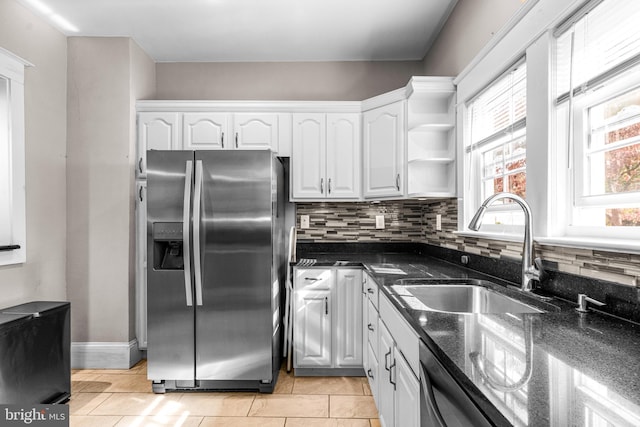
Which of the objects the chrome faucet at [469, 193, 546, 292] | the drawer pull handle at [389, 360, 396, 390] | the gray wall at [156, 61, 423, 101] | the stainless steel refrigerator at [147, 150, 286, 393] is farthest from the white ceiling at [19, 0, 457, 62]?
the drawer pull handle at [389, 360, 396, 390]

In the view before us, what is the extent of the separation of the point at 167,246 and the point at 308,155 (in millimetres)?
1357

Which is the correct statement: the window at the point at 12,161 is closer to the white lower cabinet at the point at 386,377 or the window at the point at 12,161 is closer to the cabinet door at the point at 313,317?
the cabinet door at the point at 313,317

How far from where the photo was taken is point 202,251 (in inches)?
98.0

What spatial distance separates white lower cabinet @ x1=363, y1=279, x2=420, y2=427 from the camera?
1297 millimetres

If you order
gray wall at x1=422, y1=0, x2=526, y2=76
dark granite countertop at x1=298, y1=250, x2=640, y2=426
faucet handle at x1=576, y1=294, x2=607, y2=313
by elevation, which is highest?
gray wall at x1=422, y1=0, x2=526, y2=76

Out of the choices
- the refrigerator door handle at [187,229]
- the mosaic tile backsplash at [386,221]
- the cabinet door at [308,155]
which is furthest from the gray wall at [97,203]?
the mosaic tile backsplash at [386,221]

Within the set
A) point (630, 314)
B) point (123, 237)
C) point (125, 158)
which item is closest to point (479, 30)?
point (630, 314)

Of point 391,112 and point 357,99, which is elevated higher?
point 357,99

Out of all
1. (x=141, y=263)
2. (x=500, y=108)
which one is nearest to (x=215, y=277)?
(x=141, y=263)

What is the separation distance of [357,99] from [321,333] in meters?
2.16

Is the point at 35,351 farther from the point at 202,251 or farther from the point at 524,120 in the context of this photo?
the point at 524,120

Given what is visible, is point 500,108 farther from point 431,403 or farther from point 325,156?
point 431,403

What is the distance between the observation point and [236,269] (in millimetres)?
2535

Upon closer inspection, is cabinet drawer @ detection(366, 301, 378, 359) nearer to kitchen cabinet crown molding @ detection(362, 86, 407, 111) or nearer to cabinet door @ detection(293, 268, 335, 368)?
cabinet door @ detection(293, 268, 335, 368)
